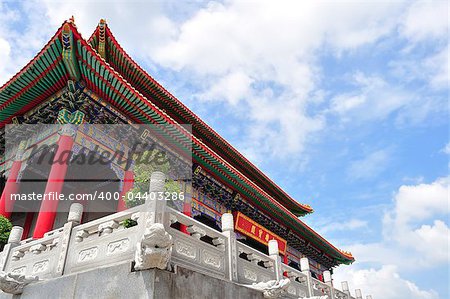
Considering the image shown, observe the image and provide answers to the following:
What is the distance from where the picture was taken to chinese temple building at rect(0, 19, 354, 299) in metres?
9.86

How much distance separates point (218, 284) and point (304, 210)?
75.1 feet

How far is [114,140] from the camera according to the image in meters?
12.1

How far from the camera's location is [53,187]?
9891 millimetres

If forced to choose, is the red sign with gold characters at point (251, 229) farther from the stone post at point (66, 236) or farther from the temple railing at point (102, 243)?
the temple railing at point (102, 243)

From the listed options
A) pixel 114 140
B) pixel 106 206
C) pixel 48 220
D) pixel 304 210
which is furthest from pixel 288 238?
pixel 48 220

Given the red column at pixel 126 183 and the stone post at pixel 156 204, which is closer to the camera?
the stone post at pixel 156 204

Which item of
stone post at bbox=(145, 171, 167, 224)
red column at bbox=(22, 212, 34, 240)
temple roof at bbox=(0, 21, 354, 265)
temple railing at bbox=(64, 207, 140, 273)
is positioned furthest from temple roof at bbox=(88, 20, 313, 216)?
stone post at bbox=(145, 171, 167, 224)

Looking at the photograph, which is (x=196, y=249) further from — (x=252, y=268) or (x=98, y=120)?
(x=98, y=120)

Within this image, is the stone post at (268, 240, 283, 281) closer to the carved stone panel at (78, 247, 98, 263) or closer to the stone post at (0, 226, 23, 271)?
the carved stone panel at (78, 247, 98, 263)

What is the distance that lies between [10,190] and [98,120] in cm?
352

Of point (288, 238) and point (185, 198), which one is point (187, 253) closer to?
point (185, 198)

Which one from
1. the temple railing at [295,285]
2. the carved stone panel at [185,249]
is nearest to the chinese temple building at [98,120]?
the carved stone panel at [185,249]

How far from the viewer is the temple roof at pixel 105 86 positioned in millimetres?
9547

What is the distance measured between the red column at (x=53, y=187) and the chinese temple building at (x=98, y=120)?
3 cm
